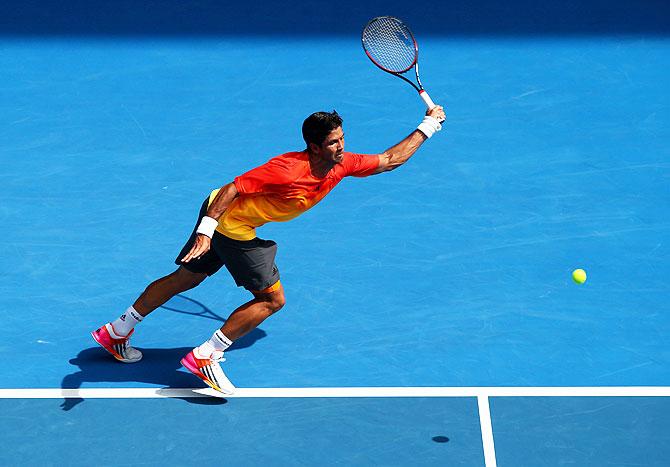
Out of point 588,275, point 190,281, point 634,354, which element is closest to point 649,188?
point 588,275

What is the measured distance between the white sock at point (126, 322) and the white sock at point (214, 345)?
0.58m

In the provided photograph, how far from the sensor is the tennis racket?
332 inches

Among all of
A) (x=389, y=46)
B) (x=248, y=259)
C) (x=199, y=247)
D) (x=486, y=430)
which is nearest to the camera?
(x=199, y=247)

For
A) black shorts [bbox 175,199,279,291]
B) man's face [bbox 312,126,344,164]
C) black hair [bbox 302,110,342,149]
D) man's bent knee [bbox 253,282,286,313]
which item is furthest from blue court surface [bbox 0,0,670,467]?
black hair [bbox 302,110,342,149]

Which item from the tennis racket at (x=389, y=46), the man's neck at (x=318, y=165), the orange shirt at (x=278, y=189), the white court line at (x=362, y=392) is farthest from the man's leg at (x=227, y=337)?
the tennis racket at (x=389, y=46)

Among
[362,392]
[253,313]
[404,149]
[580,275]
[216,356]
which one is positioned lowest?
[216,356]

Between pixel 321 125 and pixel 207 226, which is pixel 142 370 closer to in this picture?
pixel 207 226

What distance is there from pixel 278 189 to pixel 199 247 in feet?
2.03

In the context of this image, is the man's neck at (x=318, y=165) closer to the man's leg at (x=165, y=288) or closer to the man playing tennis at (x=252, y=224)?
the man playing tennis at (x=252, y=224)

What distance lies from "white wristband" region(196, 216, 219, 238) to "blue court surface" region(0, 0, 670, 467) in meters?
1.16

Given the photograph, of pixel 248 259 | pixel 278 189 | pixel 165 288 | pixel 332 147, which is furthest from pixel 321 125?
pixel 165 288

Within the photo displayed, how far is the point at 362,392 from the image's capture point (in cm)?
754

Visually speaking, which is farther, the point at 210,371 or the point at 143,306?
the point at 143,306

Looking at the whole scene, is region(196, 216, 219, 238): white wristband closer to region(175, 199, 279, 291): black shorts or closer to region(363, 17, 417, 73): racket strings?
region(175, 199, 279, 291): black shorts
